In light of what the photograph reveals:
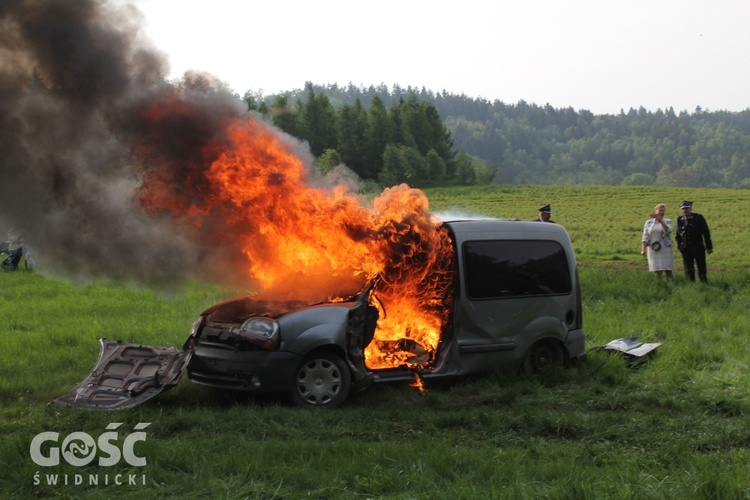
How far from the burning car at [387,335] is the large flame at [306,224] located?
0.05 metres

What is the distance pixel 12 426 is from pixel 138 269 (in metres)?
2.79

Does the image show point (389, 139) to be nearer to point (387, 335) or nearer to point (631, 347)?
point (631, 347)

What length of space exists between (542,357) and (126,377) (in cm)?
502

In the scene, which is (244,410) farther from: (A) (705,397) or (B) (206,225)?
(A) (705,397)

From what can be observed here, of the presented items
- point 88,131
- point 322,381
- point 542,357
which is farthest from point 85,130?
point 542,357

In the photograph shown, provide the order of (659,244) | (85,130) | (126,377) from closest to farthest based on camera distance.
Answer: (126,377) < (85,130) < (659,244)

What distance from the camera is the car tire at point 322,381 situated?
25.9ft

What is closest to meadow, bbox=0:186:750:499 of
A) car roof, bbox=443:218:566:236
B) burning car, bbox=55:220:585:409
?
burning car, bbox=55:220:585:409

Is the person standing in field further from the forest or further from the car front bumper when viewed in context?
the forest

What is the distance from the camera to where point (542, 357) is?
376 inches

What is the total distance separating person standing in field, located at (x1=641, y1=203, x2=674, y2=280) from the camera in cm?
1725

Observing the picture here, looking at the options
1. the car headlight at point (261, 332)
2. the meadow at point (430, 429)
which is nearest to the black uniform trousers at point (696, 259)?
the meadow at point (430, 429)

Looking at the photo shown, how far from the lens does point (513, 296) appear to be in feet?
30.2

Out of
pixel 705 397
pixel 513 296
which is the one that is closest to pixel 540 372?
pixel 513 296
